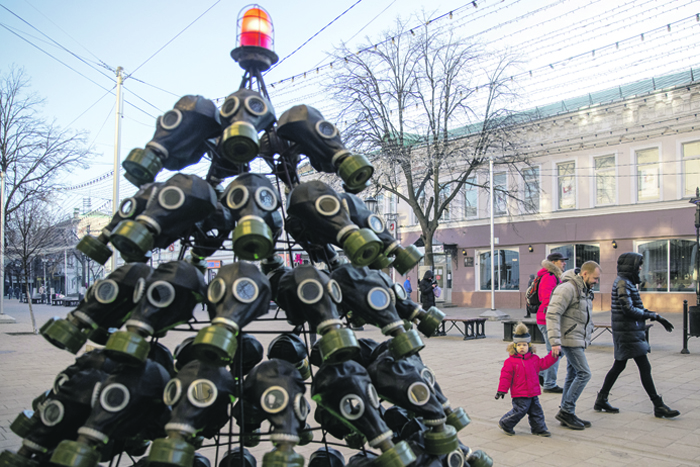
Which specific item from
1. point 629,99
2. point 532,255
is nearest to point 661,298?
point 532,255

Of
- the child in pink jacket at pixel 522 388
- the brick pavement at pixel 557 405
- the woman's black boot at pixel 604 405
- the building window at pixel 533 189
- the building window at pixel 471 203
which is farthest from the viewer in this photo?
the building window at pixel 471 203

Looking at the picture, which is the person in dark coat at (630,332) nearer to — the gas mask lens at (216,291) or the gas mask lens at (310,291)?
the gas mask lens at (310,291)

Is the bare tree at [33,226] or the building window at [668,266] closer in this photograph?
the building window at [668,266]

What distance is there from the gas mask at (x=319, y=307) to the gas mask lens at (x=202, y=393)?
0.45m

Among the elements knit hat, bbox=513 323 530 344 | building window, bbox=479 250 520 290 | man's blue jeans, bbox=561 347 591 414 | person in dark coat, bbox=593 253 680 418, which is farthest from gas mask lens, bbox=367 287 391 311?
building window, bbox=479 250 520 290

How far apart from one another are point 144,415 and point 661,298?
879 inches

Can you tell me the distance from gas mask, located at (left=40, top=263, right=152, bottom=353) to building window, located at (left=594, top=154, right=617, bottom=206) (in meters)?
23.0

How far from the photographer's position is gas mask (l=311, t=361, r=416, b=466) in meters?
2.19

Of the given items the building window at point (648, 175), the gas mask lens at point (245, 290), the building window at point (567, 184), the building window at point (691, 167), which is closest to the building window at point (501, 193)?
the building window at point (567, 184)

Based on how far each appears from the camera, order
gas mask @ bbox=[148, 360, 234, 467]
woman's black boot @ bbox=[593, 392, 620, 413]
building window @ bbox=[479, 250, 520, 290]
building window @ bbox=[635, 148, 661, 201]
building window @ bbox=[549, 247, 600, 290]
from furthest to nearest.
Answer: building window @ bbox=[479, 250, 520, 290] < building window @ bbox=[549, 247, 600, 290] < building window @ bbox=[635, 148, 661, 201] < woman's black boot @ bbox=[593, 392, 620, 413] < gas mask @ bbox=[148, 360, 234, 467]

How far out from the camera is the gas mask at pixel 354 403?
86.0 inches

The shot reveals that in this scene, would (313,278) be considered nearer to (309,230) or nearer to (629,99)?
(309,230)

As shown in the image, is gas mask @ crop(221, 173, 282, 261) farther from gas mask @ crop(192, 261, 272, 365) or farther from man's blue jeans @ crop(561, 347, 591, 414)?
man's blue jeans @ crop(561, 347, 591, 414)

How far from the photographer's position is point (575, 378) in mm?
5777
